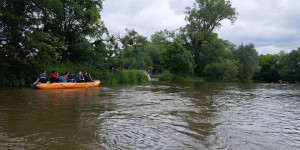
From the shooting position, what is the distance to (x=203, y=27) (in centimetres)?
4706

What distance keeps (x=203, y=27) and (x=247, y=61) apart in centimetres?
1357

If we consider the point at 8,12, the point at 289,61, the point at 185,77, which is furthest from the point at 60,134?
the point at 289,61

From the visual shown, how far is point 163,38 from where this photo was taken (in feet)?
166

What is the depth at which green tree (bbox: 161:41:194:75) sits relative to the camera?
4353 centimetres

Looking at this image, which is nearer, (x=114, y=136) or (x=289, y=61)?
(x=114, y=136)

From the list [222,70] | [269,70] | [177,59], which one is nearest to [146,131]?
[177,59]

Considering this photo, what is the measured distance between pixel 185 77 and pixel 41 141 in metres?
41.6

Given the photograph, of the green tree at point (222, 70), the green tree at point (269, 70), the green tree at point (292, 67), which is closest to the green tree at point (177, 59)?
the green tree at point (222, 70)

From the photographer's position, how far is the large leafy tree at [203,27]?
148ft

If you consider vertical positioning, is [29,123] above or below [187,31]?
below

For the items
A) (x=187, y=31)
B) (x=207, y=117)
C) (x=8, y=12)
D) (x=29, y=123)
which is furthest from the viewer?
(x=187, y=31)

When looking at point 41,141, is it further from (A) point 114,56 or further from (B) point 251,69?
(B) point 251,69

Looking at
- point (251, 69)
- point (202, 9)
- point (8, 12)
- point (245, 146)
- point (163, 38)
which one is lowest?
point (245, 146)

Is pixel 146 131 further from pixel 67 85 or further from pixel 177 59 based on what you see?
pixel 177 59
